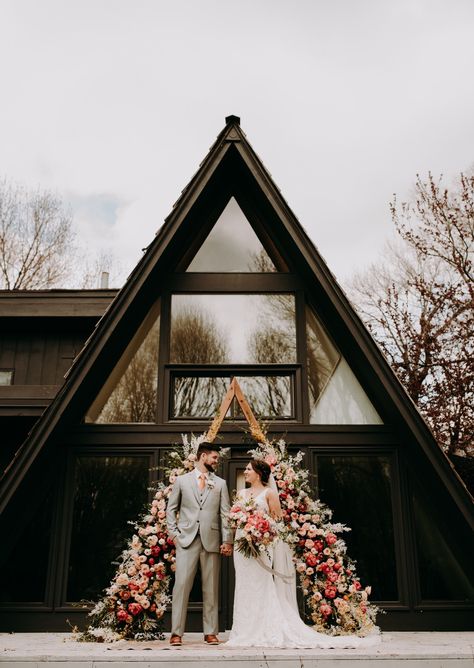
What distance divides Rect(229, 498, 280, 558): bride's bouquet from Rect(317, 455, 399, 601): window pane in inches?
65.5

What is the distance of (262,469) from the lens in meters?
6.79

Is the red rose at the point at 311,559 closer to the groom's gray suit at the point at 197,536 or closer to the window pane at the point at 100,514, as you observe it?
the groom's gray suit at the point at 197,536

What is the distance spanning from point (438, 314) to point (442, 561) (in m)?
12.0

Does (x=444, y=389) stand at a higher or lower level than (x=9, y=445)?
higher

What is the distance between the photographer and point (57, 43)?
11.4 m

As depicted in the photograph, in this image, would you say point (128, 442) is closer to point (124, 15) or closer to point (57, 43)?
point (124, 15)

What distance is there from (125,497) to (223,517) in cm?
184

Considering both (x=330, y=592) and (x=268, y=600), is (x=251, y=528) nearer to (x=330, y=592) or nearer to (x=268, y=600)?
(x=268, y=600)

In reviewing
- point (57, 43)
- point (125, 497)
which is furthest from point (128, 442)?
point (57, 43)

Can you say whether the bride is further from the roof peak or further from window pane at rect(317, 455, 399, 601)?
the roof peak

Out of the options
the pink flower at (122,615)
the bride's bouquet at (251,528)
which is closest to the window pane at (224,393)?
the bride's bouquet at (251,528)

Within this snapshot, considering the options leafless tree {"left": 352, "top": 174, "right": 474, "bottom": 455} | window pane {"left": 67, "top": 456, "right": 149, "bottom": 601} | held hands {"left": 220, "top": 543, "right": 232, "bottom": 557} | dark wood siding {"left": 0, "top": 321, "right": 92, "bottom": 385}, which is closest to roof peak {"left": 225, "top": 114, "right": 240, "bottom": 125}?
dark wood siding {"left": 0, "top": 321, "right": 92, "bottom": 385}

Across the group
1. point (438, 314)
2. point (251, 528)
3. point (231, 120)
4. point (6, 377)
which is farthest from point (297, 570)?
point (438, 314)

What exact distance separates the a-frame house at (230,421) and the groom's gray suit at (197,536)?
130cm
